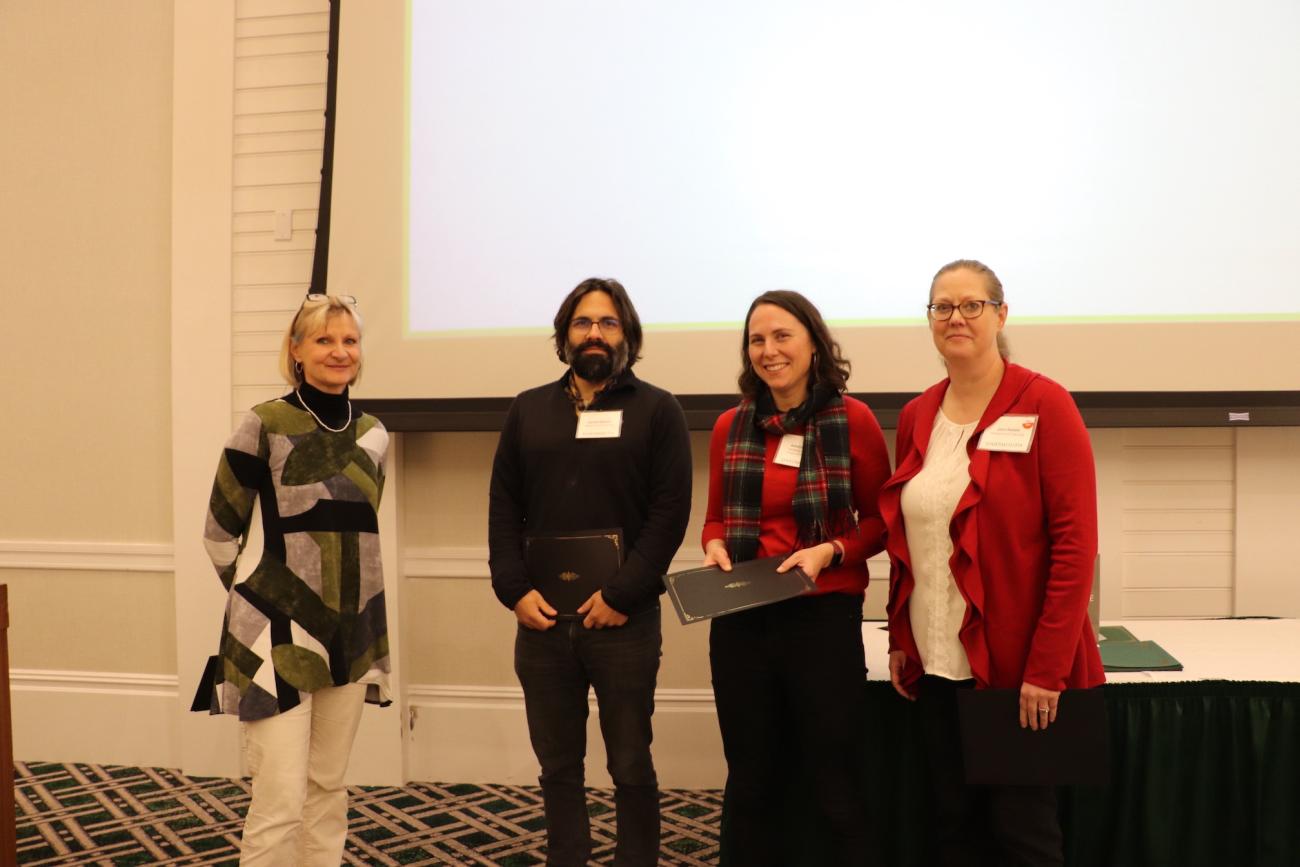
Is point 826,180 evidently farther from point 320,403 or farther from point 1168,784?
point 1168,784

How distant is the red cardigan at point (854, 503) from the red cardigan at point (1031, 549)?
0.26 meters

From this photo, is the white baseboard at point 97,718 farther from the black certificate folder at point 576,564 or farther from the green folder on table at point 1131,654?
the green folder on table at point 1131,654

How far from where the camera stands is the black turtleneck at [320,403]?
84.9 inches

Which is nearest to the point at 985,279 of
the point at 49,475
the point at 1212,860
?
the point at 1212,860

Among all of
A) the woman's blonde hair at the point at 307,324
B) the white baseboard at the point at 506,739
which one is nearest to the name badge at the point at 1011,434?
the woman's blonde hair at the point at 307,324

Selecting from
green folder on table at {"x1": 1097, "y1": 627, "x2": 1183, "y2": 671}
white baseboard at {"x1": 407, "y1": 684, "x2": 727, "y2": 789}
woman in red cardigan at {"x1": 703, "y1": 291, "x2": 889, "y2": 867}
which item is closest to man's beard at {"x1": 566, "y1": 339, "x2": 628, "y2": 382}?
woman in red cardigan at {"x1": 703, "y1": 291, "x2": 889, "y2": 867}

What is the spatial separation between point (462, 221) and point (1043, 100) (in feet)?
6.62

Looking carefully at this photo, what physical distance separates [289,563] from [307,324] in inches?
21.9

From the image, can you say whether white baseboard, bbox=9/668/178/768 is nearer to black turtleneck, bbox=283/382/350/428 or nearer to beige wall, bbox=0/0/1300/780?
beige wall, bbox=0/0/1300/780

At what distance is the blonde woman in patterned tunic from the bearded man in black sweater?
1.22ft

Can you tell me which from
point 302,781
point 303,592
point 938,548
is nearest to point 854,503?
point 938,548

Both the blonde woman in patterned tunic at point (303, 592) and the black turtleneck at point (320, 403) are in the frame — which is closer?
the blonde woman in patterned tunic at point (303, 592)

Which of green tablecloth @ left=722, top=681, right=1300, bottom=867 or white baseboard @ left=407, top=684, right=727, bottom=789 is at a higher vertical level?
green tablecloth @ left=722, top=681, right=1300, bottom=867

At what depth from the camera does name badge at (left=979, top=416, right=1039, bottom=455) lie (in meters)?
1.73
